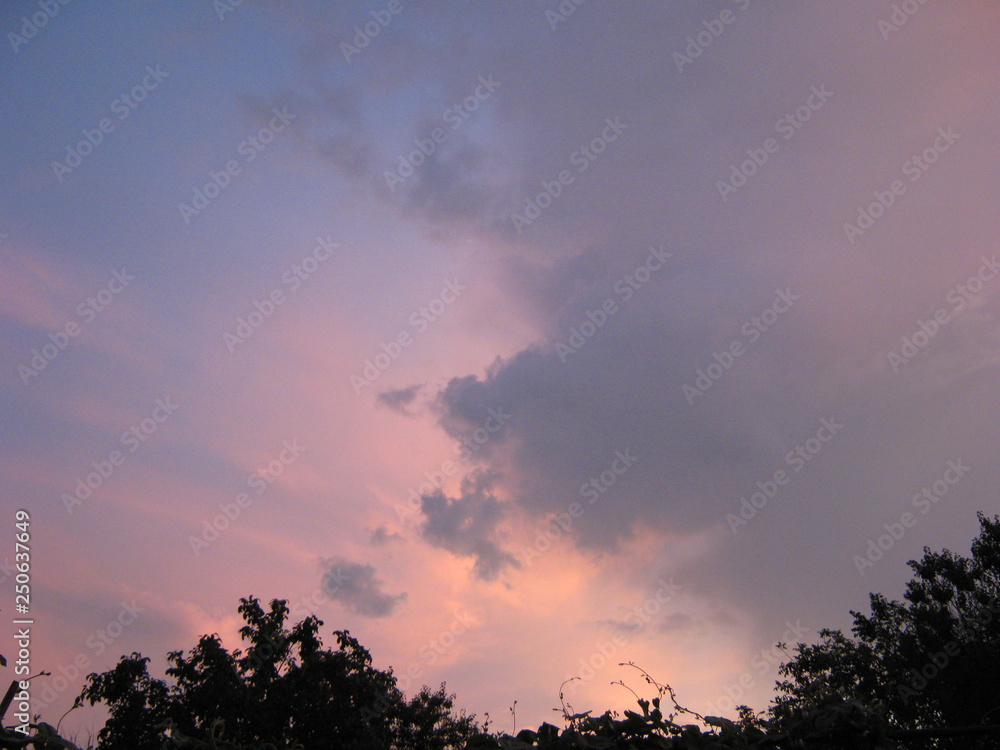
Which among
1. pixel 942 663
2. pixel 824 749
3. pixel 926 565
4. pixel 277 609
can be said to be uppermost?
pixel 926 565

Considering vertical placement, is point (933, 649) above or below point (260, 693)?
above

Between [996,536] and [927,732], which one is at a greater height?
[996,536]

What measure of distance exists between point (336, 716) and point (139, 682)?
7.24m

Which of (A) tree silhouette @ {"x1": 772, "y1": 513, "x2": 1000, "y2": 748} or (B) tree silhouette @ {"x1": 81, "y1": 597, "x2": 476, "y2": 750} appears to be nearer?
(B) tree silhouette @ {"x1": 81, "y1": 597, "x2": 476, "y2": 750}

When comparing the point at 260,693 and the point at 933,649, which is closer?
the point at 260,693

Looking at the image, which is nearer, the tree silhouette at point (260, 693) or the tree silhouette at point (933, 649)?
the tree silhouette at point (260, 693)

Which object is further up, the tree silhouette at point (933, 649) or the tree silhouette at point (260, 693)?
the tree silhouette at point (933, 649)

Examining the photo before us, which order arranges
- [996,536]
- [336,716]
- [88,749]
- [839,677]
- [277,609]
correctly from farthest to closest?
[839,677] → [996,536] → [277,609] → [336,716] → [88,749]

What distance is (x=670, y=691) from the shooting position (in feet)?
8.39

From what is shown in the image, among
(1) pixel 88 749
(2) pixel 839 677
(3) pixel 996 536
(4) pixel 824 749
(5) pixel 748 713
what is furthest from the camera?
(2) pixel 839 677

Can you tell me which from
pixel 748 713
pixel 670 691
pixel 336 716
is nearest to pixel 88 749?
pixel 670 691

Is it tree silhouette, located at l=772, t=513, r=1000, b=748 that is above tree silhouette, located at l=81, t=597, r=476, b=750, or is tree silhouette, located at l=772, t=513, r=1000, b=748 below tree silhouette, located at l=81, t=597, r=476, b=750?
above

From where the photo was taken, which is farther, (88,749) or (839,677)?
(839,677)

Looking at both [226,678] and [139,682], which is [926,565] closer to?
[226,678]
